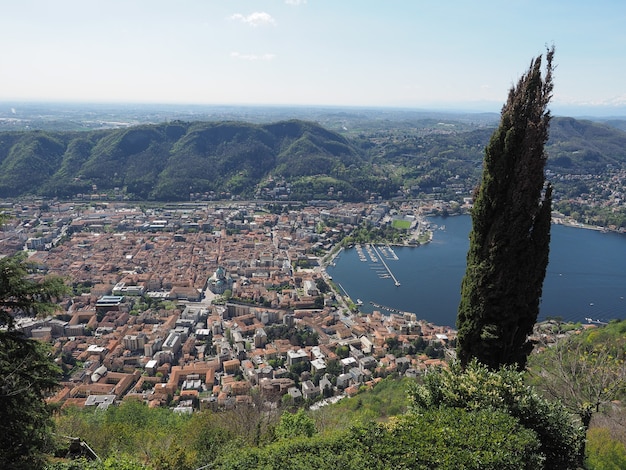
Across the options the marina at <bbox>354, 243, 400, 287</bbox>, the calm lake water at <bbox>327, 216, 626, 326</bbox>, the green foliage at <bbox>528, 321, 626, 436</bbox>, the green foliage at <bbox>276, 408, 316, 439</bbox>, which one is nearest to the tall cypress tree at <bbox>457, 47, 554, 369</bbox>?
the green foliage at <bbox>528, 321, 626, 436</bbox>

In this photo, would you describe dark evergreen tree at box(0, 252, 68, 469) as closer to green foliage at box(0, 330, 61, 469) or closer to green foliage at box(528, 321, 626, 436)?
green foliage at box(0, 330, 61, 469)

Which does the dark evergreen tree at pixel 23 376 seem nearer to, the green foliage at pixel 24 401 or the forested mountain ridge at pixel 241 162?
the green foliage at pixel 24 401

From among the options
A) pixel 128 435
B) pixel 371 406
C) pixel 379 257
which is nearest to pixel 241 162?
pixel 379 257

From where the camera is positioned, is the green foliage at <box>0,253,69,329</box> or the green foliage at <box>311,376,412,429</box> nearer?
the green foliage at <box>0,253,69,329</box>

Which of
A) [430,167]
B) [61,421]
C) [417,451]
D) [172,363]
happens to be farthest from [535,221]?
[430,167]

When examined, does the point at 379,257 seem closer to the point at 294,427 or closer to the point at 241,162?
the point at 294,427

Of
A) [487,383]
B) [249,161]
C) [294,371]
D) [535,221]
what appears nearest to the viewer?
[487,383]

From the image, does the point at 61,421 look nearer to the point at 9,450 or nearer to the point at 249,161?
the point at 9,450
